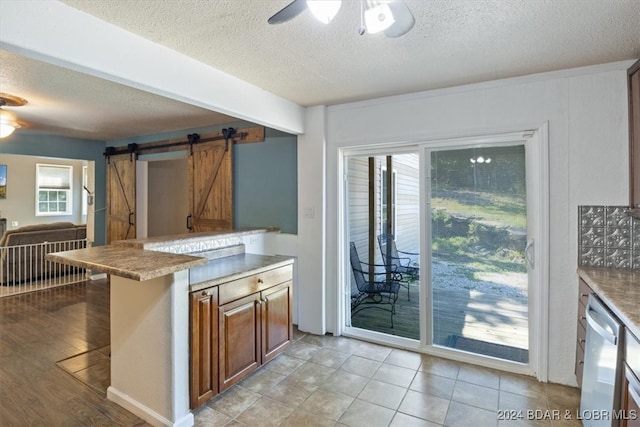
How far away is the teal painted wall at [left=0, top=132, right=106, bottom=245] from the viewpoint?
491cm

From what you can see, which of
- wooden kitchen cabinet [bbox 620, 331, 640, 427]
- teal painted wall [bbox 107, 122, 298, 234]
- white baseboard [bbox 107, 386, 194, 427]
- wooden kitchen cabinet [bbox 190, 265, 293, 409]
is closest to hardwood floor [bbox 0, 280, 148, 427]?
white baseboard [bbox 107, 386, 194, 427]

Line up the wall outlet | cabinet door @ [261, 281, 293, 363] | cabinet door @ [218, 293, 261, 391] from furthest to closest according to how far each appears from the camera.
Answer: the wall outlet, cabinet door @ [261, 281, 293, 363], cabinet door @ [218, 293, 261, 391]

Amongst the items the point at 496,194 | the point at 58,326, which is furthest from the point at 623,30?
the point at 58,326

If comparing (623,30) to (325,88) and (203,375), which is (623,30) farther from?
(203,375)

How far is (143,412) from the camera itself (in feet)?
7.04

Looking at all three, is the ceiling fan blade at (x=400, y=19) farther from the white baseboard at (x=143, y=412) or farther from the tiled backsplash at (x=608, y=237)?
the white baseboard at (x=143, y=412)

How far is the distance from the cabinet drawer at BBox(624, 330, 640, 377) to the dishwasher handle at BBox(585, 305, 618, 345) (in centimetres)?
7

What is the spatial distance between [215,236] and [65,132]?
374 centimetres

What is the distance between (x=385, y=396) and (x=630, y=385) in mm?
1409

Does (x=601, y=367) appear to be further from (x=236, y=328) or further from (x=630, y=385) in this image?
(x=236, y=328)

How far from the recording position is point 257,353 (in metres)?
2.67

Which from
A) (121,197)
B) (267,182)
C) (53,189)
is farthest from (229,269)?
(53,189)

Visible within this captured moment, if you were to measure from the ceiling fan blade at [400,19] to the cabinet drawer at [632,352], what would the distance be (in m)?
1.63

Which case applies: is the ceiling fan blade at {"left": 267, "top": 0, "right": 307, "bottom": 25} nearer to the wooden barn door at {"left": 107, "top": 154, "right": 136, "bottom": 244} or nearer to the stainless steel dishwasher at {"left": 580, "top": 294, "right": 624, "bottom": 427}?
the stainless steel dishwasher at {"left": 580, "top": 294, "right": 624, "bottom": 427}
